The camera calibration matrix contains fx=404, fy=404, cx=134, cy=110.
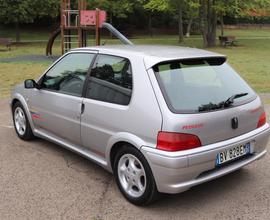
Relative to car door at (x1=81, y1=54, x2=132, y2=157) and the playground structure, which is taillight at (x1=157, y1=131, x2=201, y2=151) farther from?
the playground structure

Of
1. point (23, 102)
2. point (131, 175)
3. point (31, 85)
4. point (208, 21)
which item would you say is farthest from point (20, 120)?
point (208, 21)

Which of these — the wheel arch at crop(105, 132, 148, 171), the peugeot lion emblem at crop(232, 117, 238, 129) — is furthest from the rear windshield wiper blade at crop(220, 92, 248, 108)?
the wheel arch at crop(105, 132, 148, 171)

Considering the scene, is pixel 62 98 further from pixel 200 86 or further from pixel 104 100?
pixel 200 86

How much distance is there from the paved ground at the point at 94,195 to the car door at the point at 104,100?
0.46 m

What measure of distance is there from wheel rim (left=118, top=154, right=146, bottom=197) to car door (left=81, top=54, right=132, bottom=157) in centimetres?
31

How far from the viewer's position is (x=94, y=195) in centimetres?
428

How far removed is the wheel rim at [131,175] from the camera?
397 cm

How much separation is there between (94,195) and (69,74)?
5.37 feet

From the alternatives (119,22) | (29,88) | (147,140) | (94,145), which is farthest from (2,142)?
(119,22)

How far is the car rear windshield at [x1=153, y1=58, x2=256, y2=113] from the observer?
3873 mm

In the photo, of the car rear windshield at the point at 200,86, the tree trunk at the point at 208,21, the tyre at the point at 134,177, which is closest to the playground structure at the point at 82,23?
the car rear windshield at the point at 200,86

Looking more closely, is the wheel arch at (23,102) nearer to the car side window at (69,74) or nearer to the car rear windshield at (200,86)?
the car side window at (69,74)

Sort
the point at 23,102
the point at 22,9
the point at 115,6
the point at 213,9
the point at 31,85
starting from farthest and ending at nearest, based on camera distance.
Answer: the point at 115,6
the point at 213,9
the point at 22,9
the point at 23,102
the point at 31,85

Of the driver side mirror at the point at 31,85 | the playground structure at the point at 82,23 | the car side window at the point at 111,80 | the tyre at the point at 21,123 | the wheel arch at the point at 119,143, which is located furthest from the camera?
the playground structure at the point at 82,23
